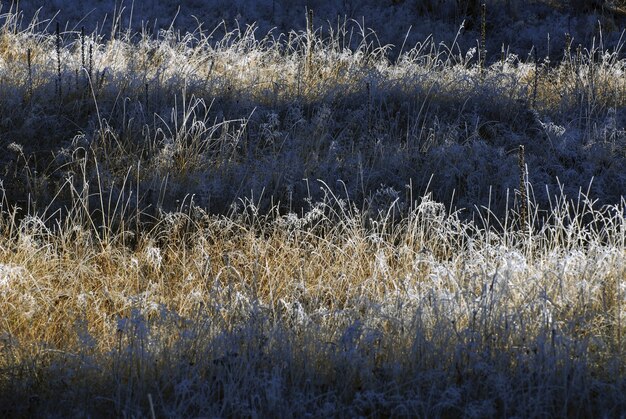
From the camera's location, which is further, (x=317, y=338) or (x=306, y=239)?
(x=306, y=239)

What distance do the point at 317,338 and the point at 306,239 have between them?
Answer: 1.70 m

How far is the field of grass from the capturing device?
3209 mm

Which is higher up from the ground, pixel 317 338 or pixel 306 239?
pixel 306 239

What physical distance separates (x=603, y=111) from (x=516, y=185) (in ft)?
6.39

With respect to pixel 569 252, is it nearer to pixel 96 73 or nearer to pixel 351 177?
pixel 351 177

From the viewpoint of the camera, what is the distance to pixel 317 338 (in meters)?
3.52

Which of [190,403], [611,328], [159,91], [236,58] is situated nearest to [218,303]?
[190,403]

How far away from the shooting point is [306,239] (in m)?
5.18

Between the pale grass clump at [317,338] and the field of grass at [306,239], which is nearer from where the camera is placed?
the pale grass clump at [317,338]

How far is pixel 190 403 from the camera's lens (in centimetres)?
304

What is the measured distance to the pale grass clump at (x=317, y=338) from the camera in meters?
3.10

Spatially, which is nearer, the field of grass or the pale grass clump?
the pale grass clump

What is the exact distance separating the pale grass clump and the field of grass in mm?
16

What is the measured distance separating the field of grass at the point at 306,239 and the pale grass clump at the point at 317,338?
0.02 metres
